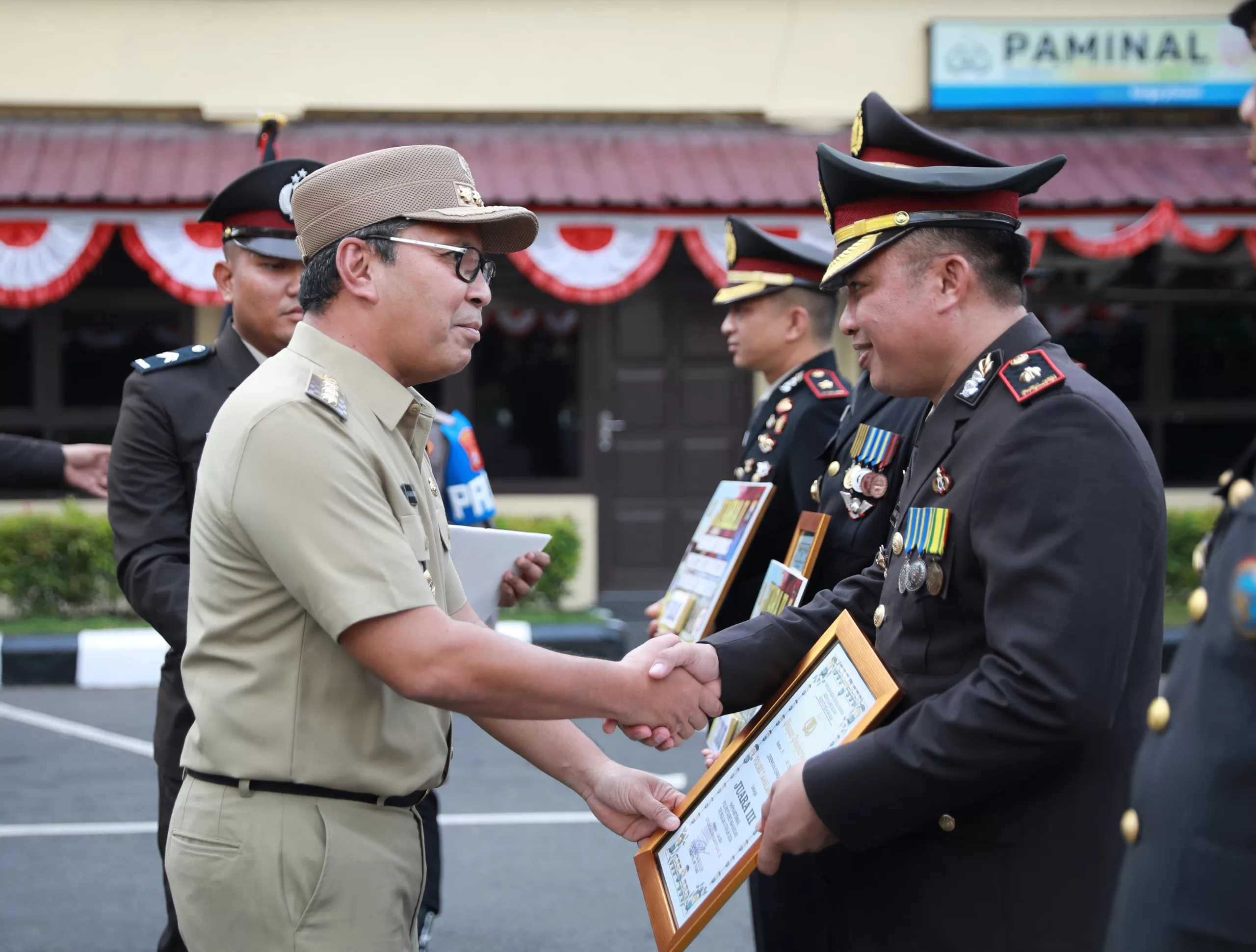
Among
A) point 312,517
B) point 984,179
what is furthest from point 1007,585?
point 312,517

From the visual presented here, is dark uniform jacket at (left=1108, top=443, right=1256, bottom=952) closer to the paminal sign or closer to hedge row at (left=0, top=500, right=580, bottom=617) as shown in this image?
hedge row at (left=0, top=500, right=580, bottom=617)

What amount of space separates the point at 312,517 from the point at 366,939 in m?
0.68

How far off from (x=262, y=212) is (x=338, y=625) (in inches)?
65.3

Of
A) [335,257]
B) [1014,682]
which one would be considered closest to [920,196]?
[1014,682]

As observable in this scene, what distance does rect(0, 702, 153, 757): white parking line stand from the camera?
6449 mm

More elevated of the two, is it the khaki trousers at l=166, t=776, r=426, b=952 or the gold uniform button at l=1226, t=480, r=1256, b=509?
the gold uniform button at l=1226, t=480, r=1256, b=509

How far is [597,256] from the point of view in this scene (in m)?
9.07

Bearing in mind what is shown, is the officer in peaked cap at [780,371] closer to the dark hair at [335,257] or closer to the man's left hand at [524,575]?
the man's left hand at [524,575]

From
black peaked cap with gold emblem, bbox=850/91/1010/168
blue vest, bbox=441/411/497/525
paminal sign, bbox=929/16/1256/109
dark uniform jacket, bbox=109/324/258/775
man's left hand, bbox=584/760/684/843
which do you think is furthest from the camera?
paminal sign, bbox=929/16/1256/109

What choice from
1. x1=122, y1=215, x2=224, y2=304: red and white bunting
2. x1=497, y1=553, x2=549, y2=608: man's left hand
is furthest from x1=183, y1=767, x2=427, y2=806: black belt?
x1=122, y1=215, x2=224, y2=304: red and white bunting

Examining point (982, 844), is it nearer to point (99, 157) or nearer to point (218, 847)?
point (218, 847)

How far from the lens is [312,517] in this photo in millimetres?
1907

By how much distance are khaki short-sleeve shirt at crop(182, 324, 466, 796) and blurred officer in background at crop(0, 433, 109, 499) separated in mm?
1690

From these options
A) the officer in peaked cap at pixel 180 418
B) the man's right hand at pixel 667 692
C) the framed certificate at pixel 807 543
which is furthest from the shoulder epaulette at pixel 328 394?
the framed certificate at pixel 807 543
